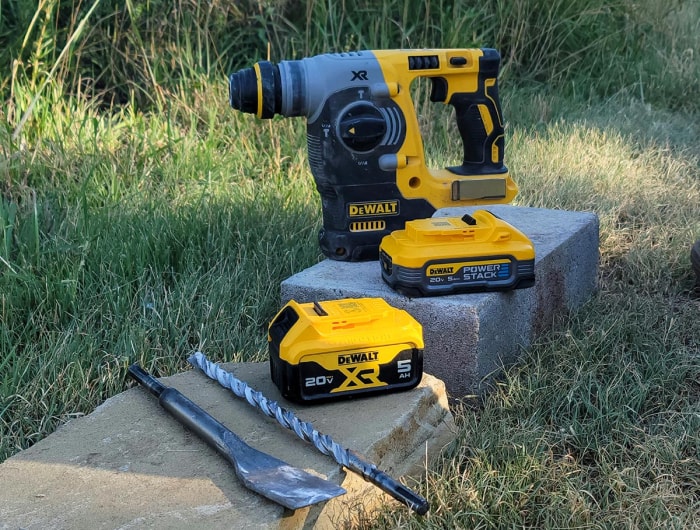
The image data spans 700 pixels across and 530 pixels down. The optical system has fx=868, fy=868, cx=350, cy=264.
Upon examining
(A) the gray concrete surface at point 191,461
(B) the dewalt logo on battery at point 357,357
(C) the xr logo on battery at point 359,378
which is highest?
(B) the dewalt logo on battery at point 357,357

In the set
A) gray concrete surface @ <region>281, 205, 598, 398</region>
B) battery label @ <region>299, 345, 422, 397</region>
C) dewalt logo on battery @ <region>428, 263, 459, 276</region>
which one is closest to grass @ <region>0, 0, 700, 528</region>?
gray concrete surface @ <region>281, 205, 598, 398</region>

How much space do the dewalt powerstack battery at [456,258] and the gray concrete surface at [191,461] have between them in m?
0.35

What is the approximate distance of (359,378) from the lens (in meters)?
2.23

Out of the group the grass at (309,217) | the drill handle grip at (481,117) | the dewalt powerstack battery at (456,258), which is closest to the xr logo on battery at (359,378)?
the grass at (309,217)

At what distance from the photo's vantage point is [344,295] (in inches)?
104

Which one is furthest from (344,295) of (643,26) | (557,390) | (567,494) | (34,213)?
(643,26)

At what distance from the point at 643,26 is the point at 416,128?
4006 mm

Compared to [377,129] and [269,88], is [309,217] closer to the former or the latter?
[377,129]

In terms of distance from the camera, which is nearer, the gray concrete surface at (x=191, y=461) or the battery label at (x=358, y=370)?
the gray concrete surface at (x=191, y=461)

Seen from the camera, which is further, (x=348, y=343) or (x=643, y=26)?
(x=643, y=26)

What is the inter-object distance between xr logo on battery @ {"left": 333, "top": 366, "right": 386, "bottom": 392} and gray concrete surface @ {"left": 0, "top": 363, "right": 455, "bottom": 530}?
0.15 ft

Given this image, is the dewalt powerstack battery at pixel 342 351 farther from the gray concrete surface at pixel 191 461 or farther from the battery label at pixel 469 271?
the battery label at pixel 469 271

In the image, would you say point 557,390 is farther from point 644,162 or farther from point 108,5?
point 108,5

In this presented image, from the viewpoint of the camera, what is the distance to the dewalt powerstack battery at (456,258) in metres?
2.53
